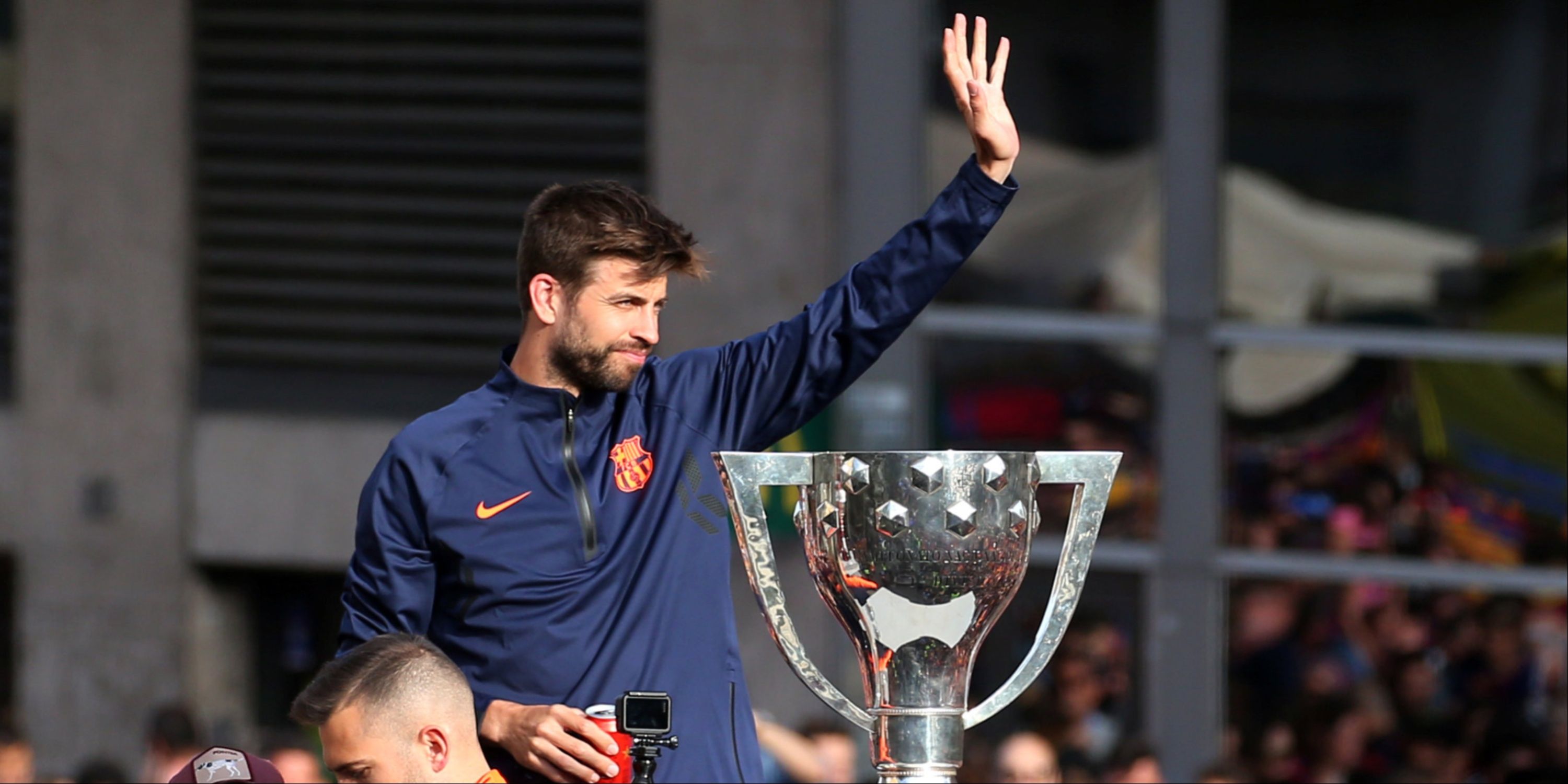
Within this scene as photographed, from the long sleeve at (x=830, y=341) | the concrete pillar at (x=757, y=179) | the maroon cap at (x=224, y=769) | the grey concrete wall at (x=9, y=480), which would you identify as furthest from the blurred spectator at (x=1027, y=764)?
the grey concrete wall at (x=9, y=480)

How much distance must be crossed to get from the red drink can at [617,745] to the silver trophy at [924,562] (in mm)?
350

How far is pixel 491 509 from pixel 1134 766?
4.39m

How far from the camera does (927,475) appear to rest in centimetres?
300

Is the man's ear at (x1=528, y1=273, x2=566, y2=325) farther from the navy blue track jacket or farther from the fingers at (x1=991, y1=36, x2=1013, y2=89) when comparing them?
the fingers at (x1=991, y1=36, x2=1013, y2=89)

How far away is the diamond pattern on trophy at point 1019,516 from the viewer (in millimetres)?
3043

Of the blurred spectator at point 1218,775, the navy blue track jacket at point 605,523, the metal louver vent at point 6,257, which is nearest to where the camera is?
the navy blue track jacket at point 605,523

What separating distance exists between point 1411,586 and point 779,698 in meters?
3.04

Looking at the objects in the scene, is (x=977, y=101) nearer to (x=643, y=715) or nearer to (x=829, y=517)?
(x=829, y=517)

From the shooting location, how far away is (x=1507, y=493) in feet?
30.1

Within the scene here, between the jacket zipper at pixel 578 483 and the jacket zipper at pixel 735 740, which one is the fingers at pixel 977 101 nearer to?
the jacket zipper at pixel 578 483

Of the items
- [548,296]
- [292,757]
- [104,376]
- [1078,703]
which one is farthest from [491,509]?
[104,376]

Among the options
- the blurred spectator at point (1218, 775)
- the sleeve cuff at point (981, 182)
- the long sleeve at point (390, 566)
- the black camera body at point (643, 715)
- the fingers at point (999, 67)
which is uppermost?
the fingers at point (999, 67)

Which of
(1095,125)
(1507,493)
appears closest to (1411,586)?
(1507,493)

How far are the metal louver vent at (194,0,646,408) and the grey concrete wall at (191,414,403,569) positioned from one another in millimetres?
228
